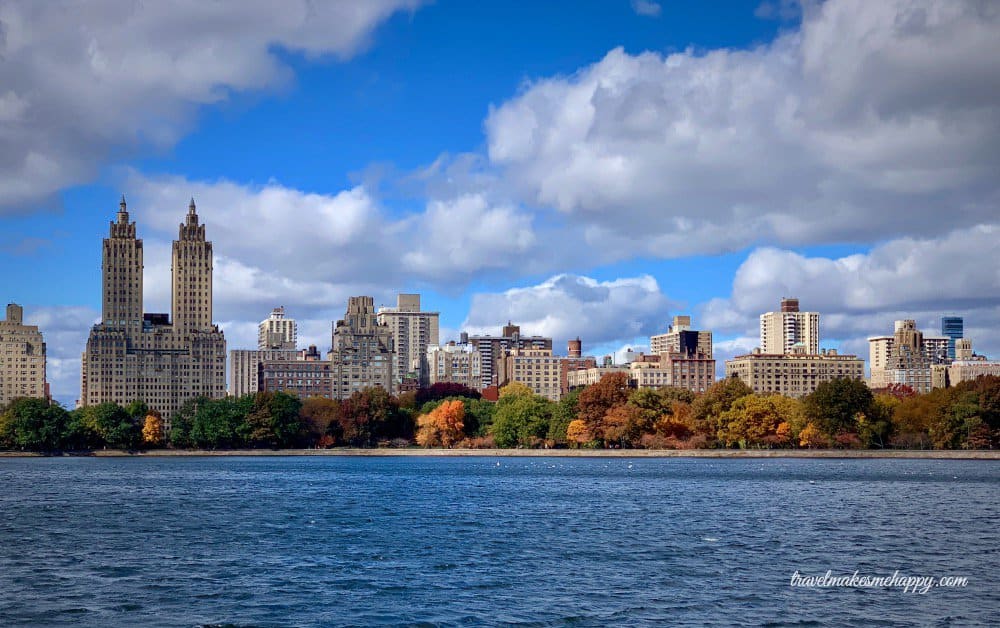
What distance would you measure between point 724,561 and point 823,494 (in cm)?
4528

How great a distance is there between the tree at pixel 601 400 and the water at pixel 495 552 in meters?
80.1

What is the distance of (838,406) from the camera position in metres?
174

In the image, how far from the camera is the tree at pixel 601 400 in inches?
7670

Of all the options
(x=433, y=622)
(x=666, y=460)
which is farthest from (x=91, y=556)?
(x=666, y=460)

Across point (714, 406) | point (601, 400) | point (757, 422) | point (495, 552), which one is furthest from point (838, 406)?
point (495, 552)

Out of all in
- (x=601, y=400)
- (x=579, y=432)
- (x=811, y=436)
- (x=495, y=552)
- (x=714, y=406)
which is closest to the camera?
(x=495, y=552)

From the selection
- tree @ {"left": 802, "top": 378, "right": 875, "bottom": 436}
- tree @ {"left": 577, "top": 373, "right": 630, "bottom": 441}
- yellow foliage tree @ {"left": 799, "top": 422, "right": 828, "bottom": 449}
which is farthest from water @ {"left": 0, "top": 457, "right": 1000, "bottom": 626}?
tree @ {"left": 577, "top": 373, "right": 630, "bottom": 441}

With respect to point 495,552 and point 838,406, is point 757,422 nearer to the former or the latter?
point 838,406

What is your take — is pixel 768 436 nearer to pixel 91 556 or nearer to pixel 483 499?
pixel 483 499

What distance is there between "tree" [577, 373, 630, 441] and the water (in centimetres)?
8006

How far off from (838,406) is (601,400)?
1610 inches

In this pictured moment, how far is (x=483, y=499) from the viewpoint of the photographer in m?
95.9

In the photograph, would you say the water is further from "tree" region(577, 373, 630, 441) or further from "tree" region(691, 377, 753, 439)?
"tree" region(577, 373, 630, 441)

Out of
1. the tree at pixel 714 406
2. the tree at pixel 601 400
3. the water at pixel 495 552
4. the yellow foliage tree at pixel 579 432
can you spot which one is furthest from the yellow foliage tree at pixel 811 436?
the water at pixel 495 552
